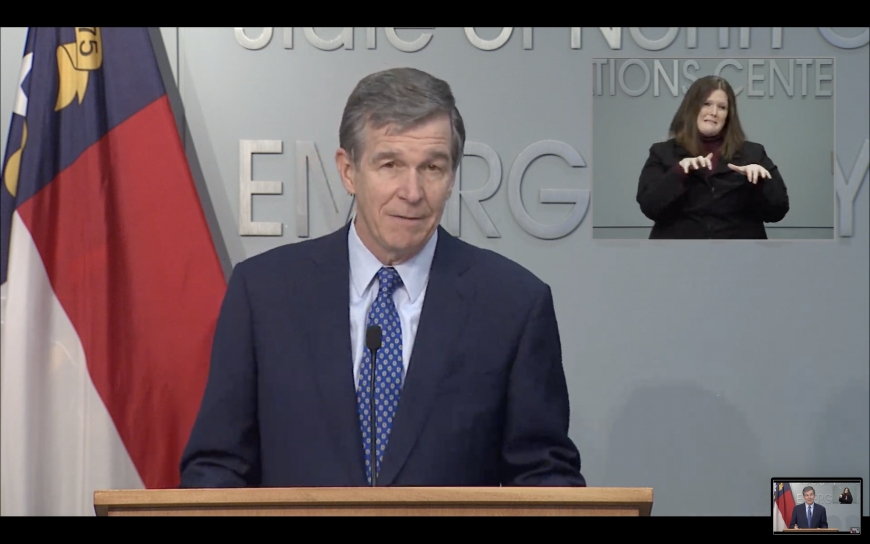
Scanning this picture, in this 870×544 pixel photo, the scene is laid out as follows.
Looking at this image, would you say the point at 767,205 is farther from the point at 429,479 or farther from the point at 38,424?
the point at 38,424

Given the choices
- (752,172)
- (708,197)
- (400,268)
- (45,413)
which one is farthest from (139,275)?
(752,172)

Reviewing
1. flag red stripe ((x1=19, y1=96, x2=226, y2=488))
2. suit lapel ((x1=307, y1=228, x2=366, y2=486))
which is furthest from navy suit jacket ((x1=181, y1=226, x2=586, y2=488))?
flag red stripe ((x1=19, y1=96, x2=226, y2=488))

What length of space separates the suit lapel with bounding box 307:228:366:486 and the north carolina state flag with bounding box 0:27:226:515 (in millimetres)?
356

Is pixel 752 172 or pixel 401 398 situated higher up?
pixel 752 172

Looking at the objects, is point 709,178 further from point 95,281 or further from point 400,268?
point 95,281

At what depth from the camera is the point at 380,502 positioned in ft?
6.83

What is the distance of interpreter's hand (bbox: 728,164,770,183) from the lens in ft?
10.5

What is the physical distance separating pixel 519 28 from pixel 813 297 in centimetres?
129

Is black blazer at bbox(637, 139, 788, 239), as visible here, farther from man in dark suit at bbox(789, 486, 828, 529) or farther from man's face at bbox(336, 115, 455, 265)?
man in dark suit at bbox(789, 486, 828, 529)

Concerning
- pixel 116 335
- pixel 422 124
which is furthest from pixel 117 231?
pixel 422 124

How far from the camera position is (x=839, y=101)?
3223 millimetres
